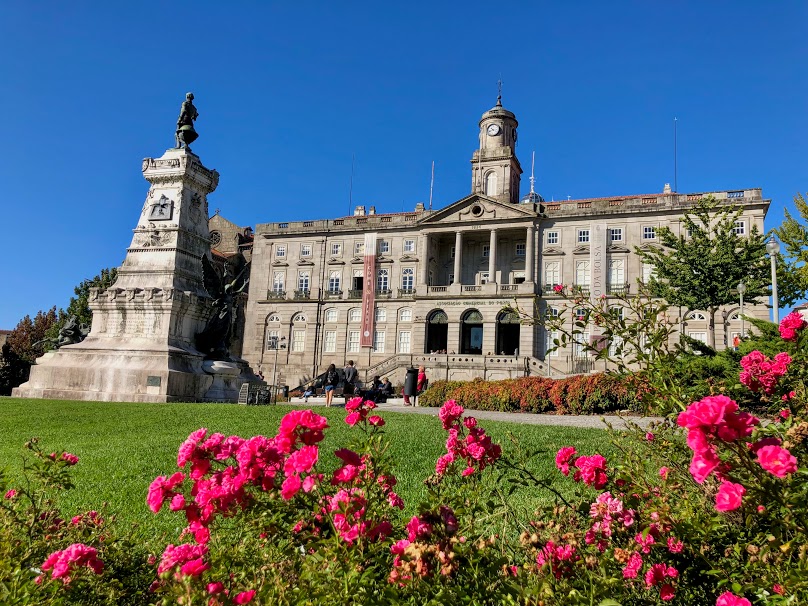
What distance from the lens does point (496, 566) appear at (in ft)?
6.72

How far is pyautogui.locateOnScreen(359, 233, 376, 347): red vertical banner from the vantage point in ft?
160

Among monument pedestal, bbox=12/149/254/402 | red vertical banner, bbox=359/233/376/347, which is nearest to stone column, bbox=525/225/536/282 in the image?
red vertical banner, bbox=359/233/376/347

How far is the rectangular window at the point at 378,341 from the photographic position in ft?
160

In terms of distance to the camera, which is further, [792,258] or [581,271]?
[581,271]

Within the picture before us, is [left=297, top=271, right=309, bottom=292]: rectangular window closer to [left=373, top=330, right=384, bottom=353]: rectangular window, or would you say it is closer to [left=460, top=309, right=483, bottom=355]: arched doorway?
[left=373, top=330, right=384, bottom=353]: rectangular window

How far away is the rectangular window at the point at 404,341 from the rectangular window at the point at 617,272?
16845 millimetres

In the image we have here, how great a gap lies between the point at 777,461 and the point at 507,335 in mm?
46336

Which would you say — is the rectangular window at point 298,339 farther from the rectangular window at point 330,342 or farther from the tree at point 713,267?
the tree at point 713,267

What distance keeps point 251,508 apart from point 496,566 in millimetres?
1074

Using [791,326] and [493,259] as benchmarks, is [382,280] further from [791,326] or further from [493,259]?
[791,326]

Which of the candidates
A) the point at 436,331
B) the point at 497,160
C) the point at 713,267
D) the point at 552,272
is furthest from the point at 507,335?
the point at 713,267

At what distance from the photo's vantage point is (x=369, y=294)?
49.7 metres

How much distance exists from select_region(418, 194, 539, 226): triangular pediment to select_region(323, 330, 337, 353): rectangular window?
12.5 m

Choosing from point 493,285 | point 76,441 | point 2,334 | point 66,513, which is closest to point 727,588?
point 66,513
